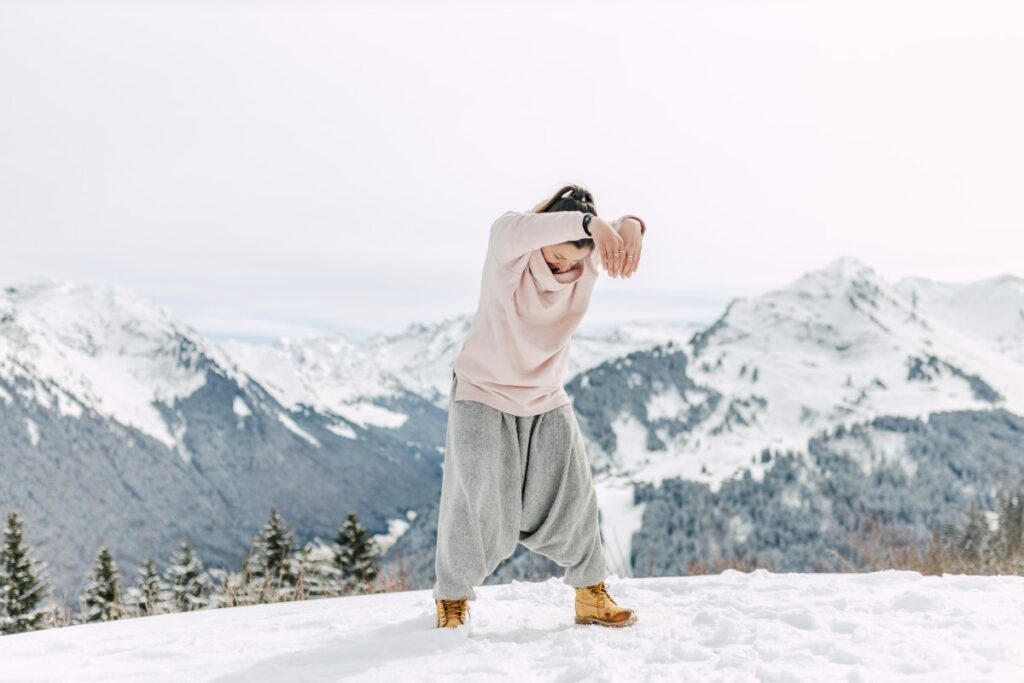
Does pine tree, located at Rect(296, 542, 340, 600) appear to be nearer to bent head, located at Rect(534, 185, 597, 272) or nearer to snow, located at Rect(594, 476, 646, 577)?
bent head, located at Rect(534, 185, 597, 272)

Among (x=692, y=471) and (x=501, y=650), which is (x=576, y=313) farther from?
(x=692, y=471)

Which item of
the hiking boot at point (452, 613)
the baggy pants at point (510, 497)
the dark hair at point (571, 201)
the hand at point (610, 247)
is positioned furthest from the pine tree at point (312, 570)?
the hand at point (610, 247)

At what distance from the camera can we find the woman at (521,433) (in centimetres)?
352

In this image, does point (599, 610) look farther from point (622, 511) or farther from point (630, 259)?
point (622, 511)

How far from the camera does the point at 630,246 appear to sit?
3.06 meters

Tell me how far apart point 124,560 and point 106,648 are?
209m

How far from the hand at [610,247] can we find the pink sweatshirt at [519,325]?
1.33 ft

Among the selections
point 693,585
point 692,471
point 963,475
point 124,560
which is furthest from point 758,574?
point 124,560

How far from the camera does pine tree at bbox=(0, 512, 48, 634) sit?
21141 mm

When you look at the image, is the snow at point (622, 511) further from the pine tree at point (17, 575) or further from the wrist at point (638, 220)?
the wrist at point (638, 220)

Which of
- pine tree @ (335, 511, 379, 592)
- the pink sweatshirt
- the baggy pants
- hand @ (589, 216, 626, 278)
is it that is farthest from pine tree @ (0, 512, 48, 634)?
hand @ (589, 216, 626, 278)

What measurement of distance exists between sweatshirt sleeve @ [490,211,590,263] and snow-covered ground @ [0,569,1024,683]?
1.76 meters

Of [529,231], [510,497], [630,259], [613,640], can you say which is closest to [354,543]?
[510,497]

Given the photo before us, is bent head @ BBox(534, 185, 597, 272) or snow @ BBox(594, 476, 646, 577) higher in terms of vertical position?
bent head @ BBox(534, 185, 597, 272)
